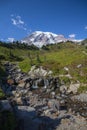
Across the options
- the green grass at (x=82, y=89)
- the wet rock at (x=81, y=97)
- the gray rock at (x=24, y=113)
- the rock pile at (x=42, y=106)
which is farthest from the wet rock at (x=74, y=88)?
the gray rock at (x=24, y=113)

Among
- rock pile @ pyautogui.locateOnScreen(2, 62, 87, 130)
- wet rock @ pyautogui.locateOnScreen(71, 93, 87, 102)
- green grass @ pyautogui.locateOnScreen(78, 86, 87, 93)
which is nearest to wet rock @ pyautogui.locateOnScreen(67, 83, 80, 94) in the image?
green grass @ pyautogui.locateOnScreen(78, 86, 87, 93)

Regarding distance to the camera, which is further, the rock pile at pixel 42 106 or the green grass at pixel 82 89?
the green grass at pixel 82 89

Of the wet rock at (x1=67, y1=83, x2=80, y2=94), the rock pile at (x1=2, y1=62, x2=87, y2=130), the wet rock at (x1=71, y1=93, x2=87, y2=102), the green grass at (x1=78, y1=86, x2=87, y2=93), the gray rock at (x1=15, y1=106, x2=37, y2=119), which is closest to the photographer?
the gray rock at (x1=15, y1=106, x2=37, y2=119)

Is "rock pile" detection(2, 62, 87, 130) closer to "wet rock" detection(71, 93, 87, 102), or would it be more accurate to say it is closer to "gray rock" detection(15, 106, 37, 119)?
"gray rock" detection(15, 106, 37, 119)

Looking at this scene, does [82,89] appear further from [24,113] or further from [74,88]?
[24,113]

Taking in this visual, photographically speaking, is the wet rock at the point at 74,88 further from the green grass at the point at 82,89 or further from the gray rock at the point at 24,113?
the gray rock at the point at 24,113

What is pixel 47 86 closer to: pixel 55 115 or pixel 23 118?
pixel 55 115

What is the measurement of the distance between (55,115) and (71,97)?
1542cm

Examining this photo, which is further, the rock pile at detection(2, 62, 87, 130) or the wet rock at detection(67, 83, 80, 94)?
the wet rock at detection(67, 83, 80, 94)

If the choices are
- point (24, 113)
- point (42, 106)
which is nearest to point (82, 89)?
point (42, 106)

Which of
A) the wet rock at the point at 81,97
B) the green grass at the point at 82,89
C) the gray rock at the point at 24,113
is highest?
the green grass at the point at 82,89

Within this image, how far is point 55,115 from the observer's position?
1331 inches

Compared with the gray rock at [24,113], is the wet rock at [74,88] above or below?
above

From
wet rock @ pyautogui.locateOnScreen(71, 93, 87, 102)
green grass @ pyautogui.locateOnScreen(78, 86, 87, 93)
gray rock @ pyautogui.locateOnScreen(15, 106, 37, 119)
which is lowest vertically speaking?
gray rock @ pyautogui.locateOnScreen(15, 106, 37, 119)
